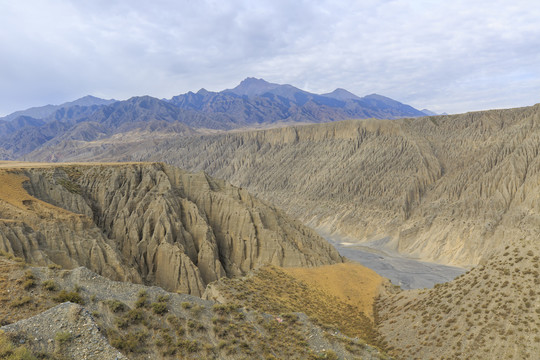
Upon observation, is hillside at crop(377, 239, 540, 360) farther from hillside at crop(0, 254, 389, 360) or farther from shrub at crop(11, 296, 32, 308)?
shrub at crop(11, 296, 32, 308)

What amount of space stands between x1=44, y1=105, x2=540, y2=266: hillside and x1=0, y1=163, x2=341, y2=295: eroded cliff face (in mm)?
30257

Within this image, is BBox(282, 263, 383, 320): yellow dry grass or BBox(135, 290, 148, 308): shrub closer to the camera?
BBox(135, 290, 148, 308): shrub

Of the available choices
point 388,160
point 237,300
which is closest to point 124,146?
point 388,160

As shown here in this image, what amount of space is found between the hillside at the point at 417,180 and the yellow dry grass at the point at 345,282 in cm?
2674

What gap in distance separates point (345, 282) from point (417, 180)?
45425mm

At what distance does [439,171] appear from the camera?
223 feet

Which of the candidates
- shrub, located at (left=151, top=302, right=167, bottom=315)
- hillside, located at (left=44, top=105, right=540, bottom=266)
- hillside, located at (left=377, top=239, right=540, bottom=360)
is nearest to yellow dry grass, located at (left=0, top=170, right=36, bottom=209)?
shrub, located at (left=151, top=302, right=167, bottom=315)

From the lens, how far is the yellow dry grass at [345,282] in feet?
91.9

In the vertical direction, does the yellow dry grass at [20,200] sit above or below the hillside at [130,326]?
above

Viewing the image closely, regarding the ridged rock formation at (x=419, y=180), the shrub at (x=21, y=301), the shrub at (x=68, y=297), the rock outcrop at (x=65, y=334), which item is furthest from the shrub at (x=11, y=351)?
the ridged rock formation at (x=419, y=180)

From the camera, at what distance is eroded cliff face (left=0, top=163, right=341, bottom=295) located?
2289cm

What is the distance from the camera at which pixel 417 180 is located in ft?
223

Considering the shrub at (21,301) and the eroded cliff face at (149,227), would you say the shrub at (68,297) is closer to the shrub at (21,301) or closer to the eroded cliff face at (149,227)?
the shrub at (21,301)

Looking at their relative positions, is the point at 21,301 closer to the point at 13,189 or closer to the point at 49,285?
the point at 49,285
